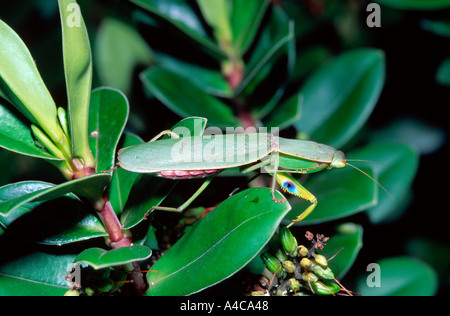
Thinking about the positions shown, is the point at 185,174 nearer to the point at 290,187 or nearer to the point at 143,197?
the point at 143,197

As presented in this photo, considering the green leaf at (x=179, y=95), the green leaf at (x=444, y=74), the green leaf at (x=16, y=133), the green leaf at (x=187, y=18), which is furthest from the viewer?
the green leaf at (x=444, y=74)

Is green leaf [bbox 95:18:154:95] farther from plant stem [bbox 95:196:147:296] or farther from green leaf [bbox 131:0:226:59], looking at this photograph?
plant stem [bbox 95:196:147:296]

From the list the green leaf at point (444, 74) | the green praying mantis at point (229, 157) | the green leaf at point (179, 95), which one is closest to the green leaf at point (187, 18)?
the green leaf at point (179, 95)

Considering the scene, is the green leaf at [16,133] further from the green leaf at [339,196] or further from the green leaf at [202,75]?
the green leaf at [202,75]

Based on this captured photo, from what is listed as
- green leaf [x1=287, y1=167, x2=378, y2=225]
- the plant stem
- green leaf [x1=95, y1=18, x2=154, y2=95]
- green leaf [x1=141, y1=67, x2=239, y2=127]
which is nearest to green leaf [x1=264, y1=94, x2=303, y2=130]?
green leaf [x1=141, y1=67, x2=239, y2=127]

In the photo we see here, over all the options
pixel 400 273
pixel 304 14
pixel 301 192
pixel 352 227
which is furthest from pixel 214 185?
pixel 304 14

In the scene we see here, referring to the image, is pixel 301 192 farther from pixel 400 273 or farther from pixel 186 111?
pixel 400 273

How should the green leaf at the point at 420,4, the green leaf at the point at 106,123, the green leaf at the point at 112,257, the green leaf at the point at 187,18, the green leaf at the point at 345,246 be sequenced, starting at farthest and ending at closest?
the green leaf at the point at 420,4
the green leaf at the point at 187,18
the green leaf at the point at 345,246
the green leaf at the point at 106,123
the green leaf at the point at 112,257

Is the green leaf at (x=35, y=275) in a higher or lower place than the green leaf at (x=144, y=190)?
lower

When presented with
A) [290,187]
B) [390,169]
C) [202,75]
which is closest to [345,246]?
[290,187]
